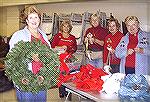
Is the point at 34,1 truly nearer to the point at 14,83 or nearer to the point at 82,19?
the point at 82,19

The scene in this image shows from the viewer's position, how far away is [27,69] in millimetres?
870

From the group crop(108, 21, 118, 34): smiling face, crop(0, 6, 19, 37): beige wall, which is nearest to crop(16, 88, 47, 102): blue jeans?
crop(0, 6, 19, 37): beige wall

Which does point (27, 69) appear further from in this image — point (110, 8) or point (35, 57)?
point (110, 8)

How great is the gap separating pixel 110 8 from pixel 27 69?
1.23ft

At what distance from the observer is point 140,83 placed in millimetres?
861

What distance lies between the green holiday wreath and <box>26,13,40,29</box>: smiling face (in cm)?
6

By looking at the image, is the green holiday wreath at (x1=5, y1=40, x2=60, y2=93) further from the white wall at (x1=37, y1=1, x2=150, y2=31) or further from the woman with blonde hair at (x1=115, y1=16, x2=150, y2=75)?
the woman with blonde hair at (x1=115, y1=16, x2=150, y2=75)

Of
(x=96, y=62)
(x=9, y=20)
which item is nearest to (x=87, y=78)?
(x=96, y=62)

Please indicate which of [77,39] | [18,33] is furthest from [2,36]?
[77,39]

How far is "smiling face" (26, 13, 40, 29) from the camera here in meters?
0.86

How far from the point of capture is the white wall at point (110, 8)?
0.84 m

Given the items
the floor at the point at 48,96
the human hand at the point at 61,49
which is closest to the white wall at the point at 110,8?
the human hand at the point at 61,49

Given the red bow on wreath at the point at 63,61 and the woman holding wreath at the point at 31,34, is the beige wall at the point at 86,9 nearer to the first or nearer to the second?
the woman holding wreath at the point at 31,34

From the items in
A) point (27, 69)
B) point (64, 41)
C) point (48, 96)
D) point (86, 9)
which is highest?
point (86, 9)
